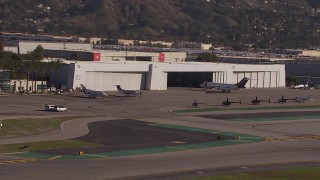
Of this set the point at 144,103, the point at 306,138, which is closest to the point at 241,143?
the point at 306,138

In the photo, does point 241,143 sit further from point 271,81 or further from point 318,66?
point 318,66

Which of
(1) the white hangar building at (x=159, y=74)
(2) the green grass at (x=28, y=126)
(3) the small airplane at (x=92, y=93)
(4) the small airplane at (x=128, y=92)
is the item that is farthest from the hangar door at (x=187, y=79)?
(2) the green grass at (x=28, y=126)

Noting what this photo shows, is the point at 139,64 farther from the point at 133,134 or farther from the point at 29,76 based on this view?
the point at 133,134

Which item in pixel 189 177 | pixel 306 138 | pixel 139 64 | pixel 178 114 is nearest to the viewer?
pixel 189 177

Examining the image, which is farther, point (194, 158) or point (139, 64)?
point (139, 64)

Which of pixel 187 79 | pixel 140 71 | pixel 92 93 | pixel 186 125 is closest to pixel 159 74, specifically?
pixel 140 71

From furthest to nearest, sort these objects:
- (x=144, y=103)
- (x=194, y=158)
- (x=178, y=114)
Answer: (x=144, y=103) < (x=178, y=114) < (x=194, y=158)

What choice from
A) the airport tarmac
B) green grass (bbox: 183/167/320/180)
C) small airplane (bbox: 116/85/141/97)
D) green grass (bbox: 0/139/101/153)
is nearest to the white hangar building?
the airport tarmac
